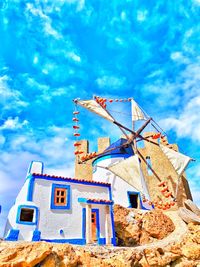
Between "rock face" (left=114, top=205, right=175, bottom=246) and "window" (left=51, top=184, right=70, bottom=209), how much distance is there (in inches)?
187

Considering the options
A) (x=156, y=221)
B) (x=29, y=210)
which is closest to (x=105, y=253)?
(x=29, y=210)

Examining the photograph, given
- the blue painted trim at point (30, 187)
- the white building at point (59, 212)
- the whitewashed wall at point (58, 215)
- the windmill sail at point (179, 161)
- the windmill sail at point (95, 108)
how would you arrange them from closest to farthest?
1. the white building at point (59, 212)
2. the whitewashed wall at point (58, 215)
3. the blue painted trim at point (30, 187)
4. the windmill sail at point (179, 161)
5. the windmill sail at point (95, 108)

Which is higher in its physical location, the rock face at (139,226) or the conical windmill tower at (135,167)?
the conical windmill tower at (135,167)

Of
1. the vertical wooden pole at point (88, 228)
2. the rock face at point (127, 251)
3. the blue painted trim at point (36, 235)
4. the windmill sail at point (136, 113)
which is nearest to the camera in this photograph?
the rock face at point (127, 251)

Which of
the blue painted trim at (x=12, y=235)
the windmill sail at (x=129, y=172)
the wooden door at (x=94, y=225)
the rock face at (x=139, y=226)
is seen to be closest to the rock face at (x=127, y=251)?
the rock face at (x=139, y=226)

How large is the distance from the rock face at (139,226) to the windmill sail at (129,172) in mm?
3035

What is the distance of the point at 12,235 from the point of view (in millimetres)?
11617

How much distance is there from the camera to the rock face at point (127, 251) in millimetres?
9194

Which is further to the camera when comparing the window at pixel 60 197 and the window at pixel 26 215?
the window at pixel 60 197

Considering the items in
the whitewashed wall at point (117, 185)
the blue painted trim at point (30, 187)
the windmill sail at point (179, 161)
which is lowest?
the blue painted trim at point (30, 187)

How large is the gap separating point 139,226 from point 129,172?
5.48 meters

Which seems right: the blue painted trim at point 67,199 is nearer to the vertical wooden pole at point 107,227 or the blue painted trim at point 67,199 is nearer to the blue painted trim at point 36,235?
the blue painted trim at point 36,235

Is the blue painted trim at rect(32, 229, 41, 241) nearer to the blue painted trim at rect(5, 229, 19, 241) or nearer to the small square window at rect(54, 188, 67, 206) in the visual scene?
the blue painted trim at rect(5, 229, 19, 241)

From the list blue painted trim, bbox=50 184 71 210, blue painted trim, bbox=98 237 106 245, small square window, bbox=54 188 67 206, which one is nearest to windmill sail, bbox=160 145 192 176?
blue painted trim, bbox=98 237 106 245
